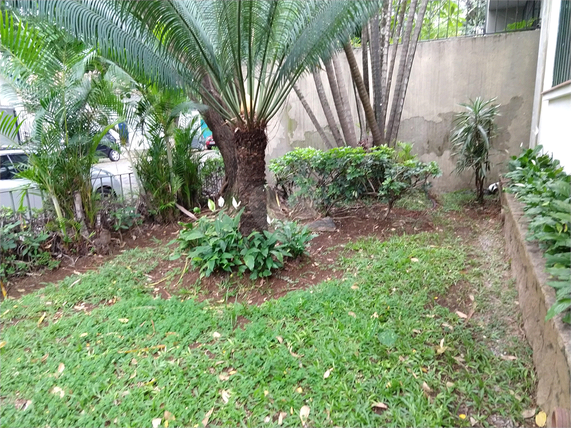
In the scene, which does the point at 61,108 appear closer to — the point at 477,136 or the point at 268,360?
the point at 268,360

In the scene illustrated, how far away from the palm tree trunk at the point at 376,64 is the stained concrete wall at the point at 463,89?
0.88 meters

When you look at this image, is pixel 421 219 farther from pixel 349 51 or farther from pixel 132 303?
pixel 132 303

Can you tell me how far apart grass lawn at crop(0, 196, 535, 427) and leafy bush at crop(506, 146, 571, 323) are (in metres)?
0.64

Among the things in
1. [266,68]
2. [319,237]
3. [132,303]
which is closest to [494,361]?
[319,237]

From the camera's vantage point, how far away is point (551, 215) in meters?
2.19

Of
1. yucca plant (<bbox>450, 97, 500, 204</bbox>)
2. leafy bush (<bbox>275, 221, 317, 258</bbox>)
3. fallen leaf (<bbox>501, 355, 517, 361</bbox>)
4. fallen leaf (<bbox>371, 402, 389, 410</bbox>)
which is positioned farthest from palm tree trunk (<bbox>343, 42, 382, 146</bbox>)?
fallen leaf (<bbox>371, 402, 389, 410</bbox>)

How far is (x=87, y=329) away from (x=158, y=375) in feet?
3.01

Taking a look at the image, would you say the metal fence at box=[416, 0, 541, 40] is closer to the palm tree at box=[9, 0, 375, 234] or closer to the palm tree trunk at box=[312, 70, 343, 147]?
the palm tree trunk at box=[312, 70, 343, 147]

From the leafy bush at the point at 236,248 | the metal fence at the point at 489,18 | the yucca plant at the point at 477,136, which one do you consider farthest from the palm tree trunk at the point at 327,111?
the leafy bush at the point at 236,248

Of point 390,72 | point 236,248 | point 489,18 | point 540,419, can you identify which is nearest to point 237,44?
point 236,248

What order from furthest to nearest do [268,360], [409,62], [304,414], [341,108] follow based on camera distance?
[341,108], [409,62], [268,360], [304,414]

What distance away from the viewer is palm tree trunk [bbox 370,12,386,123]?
16.9 ft

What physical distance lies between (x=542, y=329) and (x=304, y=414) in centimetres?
142

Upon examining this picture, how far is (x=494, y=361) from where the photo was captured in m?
2.21
